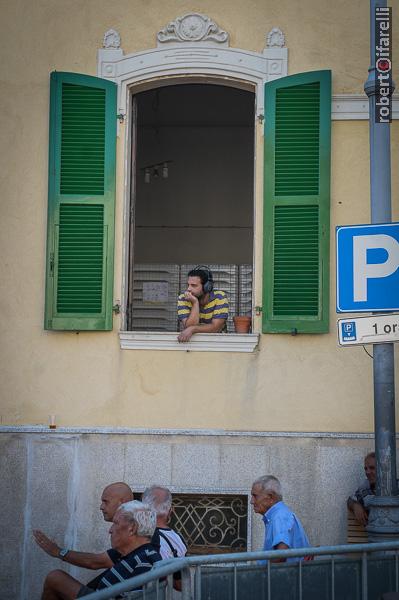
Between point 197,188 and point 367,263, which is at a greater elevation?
point 197,188

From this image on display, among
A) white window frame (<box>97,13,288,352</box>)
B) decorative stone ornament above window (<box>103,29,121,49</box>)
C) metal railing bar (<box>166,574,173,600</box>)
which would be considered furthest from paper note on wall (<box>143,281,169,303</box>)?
metal railing bar (<box>166,574,173,600</box>)

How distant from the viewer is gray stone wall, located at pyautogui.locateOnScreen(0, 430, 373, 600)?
39.4 ft

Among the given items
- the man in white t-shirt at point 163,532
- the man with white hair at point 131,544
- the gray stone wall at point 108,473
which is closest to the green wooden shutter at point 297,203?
the gray stone wall at point 108,473

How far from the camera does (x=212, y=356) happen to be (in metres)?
12.3

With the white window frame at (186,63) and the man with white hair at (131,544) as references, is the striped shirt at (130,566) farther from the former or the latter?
the white window frame at (186,63)

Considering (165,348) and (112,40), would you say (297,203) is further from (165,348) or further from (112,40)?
(112,40)

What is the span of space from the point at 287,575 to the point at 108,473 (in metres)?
4.52

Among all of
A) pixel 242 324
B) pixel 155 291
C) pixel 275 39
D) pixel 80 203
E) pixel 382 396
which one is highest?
pixel 275 39

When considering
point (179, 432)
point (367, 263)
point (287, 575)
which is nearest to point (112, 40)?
point (179, 432)

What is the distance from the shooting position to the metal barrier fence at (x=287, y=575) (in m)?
7.54

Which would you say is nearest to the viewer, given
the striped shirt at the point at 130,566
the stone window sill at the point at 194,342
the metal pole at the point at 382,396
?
the striped shirt at the point at 130,566

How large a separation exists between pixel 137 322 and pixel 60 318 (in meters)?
1.55

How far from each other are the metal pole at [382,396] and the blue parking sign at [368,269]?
22 centimetres

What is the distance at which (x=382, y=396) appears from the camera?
940 centimetres
